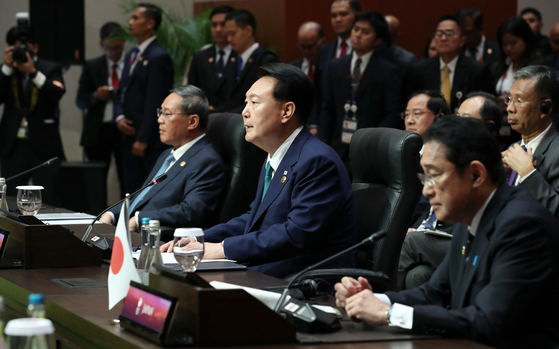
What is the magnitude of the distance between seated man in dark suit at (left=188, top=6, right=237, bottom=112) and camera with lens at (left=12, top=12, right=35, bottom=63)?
125cm

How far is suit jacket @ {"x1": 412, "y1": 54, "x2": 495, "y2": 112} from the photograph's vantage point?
5141mm

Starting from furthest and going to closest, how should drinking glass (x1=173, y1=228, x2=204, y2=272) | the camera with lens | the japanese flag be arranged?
the camera with lens → drinking glass (x1=173, y1=228, x2=204, y2=272) → the japanese flag

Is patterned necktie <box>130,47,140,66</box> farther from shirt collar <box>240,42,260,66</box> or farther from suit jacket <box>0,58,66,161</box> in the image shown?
shirt collar <box>240,42,260,66</box>

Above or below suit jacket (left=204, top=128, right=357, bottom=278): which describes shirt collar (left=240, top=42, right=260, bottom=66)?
above

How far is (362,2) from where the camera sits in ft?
22.6

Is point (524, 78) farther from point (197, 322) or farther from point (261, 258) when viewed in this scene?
point (197, 322)

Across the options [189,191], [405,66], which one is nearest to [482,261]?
[189,191]

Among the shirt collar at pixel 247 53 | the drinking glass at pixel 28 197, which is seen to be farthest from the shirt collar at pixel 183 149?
the shirt collar at pixel 247 53

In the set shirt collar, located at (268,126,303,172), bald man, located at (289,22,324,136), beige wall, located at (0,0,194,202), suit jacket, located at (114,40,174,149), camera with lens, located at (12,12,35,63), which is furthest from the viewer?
beige wall, located at (0,0,194,202)

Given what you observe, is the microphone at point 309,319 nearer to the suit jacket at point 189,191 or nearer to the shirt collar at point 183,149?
the suit jacket at point 189,191

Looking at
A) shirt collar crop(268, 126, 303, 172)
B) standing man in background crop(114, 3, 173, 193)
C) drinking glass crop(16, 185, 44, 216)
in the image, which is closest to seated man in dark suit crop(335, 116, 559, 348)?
shirt collar crop(268, 126, 303, 172)

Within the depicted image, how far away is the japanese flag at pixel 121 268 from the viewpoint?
192 cm

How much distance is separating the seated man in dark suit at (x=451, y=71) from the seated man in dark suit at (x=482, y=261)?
329 cm

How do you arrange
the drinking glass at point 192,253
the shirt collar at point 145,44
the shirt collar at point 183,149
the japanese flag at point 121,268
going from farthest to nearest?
the shirt collar at point 145,44, the shirt collar at point 183,149, the drinking glass at point 192,253, the japanese flag at point 121,268
